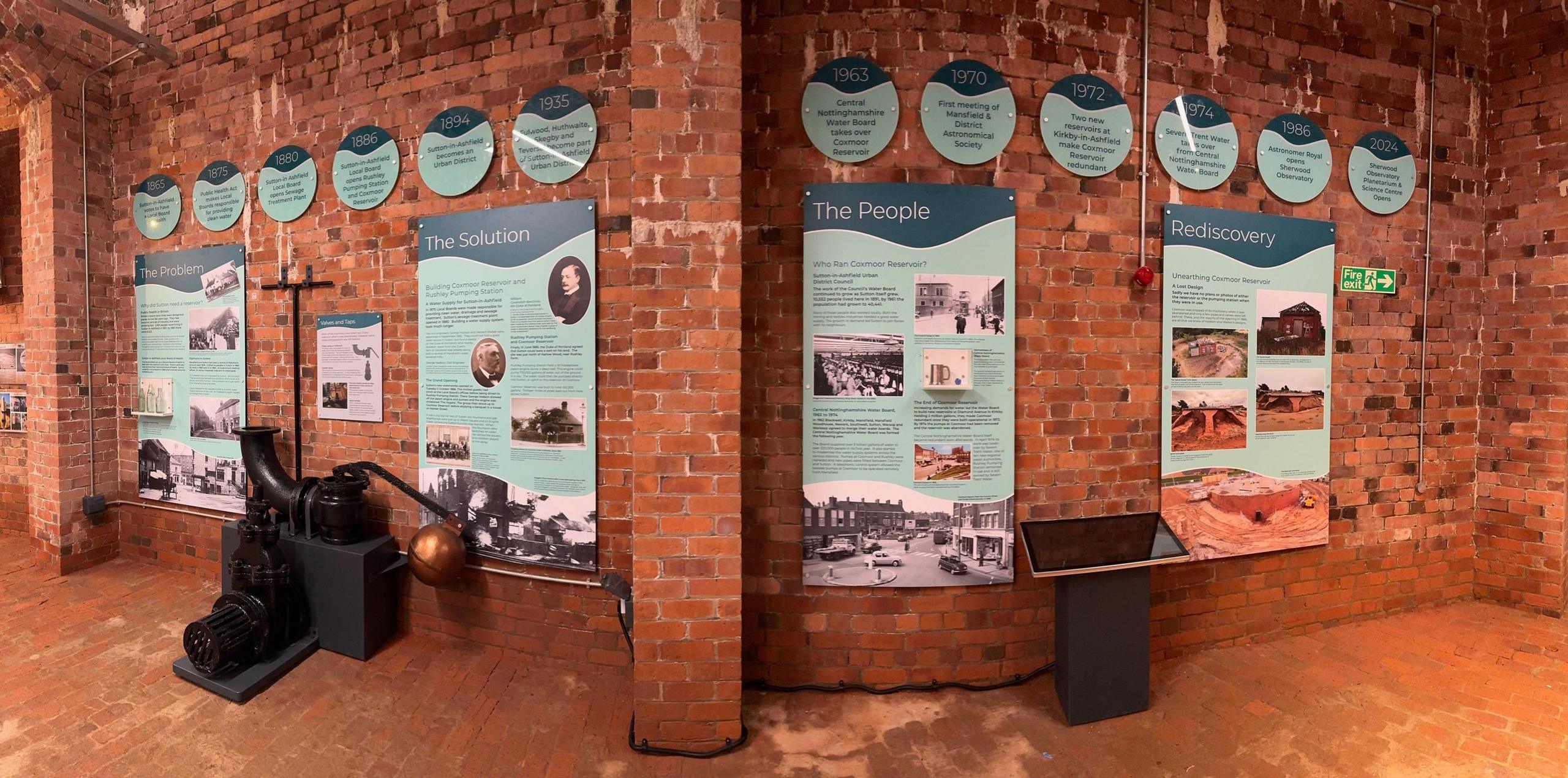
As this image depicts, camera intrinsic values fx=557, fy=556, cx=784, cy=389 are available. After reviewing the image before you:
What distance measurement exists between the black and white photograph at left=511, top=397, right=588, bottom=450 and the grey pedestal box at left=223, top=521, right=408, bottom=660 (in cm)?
113

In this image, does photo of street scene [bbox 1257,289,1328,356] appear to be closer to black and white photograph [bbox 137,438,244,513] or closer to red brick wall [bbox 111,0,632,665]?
red brick wall [bbox 111,0,632,665]

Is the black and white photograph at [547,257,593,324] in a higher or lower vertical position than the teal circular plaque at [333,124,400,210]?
lower

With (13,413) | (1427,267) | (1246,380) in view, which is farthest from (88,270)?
(1427,267)

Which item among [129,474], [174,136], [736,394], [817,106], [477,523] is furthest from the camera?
[129,474]

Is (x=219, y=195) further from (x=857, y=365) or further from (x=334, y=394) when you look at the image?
(x=857, y=365)

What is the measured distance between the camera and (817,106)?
9.46 ft

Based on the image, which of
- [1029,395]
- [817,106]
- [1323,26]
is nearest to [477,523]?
[817,106]

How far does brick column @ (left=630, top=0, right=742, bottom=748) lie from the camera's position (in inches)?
97.4

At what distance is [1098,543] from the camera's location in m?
2.75

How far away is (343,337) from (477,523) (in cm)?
156

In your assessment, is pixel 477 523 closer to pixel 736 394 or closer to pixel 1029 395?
pixel 736 394

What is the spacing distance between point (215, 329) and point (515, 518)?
2993mm

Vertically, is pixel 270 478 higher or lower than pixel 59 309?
lower

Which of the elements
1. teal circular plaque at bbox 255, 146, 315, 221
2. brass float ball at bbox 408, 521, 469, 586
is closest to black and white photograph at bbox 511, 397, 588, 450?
brass float ball at bbox 408, 521, 469, 586
